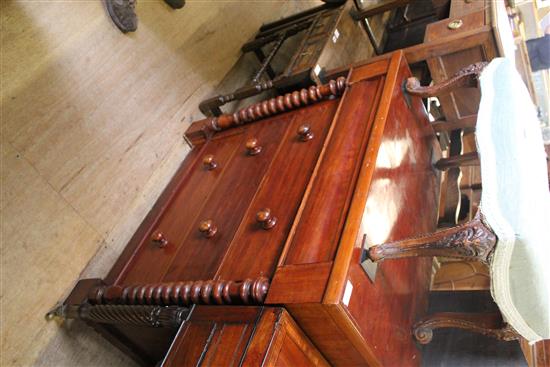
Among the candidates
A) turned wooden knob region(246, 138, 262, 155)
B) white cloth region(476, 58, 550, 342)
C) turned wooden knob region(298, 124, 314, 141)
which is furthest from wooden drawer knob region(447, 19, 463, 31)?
turned wooden knob region(246, 138, 262, 155)

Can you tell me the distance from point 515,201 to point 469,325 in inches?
18.2

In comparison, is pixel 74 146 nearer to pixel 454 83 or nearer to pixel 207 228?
pixel 207 228

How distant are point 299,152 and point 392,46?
1.60 meters

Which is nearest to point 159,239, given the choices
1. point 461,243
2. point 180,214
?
point 180,214

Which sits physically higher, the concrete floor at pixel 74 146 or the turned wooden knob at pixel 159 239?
the concrete floor at pixel 74 146

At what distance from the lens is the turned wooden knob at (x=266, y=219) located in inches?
53.7

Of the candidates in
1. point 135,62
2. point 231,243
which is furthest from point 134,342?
point 135,62

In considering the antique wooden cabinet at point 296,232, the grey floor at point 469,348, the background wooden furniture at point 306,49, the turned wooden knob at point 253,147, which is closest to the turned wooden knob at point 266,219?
the antique wooden cabinet at point 296,232

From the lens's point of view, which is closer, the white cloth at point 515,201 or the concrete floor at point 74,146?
the white cloth at point 515,201

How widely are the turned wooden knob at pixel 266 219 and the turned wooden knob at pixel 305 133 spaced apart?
0.39m

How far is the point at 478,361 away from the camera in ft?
4.43

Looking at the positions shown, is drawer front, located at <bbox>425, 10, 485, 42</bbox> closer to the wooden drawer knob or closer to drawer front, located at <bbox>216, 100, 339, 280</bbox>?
the wooden drawer knob

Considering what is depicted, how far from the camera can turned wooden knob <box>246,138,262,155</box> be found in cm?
175

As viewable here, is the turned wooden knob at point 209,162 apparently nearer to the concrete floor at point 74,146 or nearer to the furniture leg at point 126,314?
the concrete floor at point 74,146
